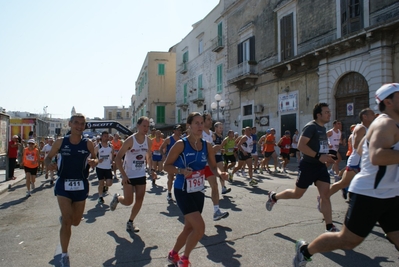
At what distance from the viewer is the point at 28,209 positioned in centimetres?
786

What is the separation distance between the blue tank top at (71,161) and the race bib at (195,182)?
148 centimetres

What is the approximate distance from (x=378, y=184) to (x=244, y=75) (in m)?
21.2

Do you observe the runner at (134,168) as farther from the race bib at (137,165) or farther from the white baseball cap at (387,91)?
the white baseball cap at (387,91)

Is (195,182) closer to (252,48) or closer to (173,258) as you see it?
(173,258)

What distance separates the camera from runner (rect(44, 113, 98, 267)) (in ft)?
13.5

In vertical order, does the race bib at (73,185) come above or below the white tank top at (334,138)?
below

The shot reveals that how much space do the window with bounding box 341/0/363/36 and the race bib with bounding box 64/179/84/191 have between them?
14983 millimetres

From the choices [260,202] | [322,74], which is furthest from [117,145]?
[322,74]

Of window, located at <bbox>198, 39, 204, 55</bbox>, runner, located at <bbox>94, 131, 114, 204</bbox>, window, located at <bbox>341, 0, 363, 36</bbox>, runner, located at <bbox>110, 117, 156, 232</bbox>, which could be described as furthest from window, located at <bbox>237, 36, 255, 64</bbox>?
runner, located at <bbox>110, 117, 156, 232</bbox>

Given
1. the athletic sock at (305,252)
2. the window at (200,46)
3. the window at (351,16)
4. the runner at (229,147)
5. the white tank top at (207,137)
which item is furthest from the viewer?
the window at (200,46)

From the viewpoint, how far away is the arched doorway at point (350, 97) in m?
15.2

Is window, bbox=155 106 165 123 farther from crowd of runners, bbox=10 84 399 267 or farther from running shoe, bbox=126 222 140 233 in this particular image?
running shoe, bbox=126 222 140 233

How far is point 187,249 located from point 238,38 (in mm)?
23880

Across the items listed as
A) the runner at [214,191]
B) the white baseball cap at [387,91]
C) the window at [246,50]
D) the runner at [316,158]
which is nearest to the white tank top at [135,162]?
the runner at [214,191]
